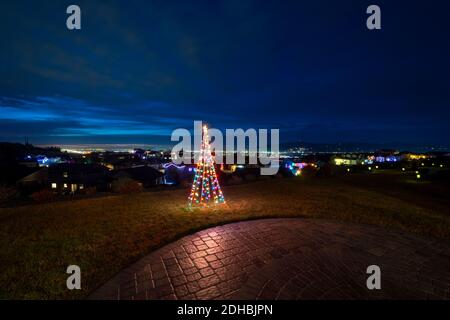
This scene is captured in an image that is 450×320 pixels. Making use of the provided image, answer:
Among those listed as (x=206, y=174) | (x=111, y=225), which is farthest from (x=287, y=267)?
(x=206, y=174)

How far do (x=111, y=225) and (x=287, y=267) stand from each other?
4.85 meters

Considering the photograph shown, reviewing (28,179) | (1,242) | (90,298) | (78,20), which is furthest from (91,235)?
(28,179)

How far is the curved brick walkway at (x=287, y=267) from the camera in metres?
3.03

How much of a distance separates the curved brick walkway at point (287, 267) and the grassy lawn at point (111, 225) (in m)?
0.62

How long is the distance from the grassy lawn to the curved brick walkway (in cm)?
62

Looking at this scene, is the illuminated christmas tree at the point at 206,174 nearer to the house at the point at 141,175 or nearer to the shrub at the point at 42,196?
the shrub at the point at 42,196

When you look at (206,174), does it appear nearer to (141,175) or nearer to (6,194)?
(6,194)

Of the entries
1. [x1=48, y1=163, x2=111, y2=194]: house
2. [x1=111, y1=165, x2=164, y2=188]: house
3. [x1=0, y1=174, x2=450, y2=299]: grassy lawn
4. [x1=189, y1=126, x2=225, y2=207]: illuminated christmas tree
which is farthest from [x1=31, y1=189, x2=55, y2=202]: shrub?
[x1=111, y1=165, x2=164, y2=188]: house

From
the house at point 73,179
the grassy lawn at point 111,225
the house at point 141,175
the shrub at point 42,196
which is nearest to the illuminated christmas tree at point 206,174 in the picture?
the grassy lawn at point 111,225

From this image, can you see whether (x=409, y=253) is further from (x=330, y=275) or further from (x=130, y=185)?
(x=130, y=185)

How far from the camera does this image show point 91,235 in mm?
5188

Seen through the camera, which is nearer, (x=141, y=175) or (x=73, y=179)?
(x=73, y=179)

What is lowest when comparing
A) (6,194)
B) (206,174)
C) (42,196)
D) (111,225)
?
(111,225)

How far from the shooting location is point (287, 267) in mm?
3600
